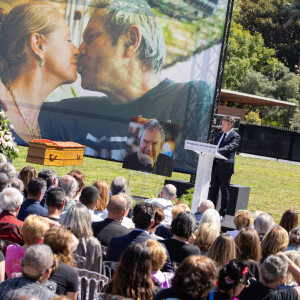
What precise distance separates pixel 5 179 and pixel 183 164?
23.8 ft

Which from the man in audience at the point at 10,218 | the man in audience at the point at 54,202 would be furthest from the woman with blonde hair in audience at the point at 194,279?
the man in audience at the point at 54,202

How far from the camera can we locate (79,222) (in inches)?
173

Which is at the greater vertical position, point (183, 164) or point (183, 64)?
point (183, 64)

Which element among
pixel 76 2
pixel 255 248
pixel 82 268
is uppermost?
pixel 76 2

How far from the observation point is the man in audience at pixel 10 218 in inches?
177

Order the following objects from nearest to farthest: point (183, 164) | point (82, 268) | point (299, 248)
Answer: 1. point (82, 268)
2. point (299, 248)
3. point (183, 164)

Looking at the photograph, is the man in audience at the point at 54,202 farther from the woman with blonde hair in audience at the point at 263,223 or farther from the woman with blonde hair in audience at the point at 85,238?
the woman with blonde hair in audience at the point at 263,223

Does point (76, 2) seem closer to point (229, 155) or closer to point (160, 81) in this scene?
point (160, 81)

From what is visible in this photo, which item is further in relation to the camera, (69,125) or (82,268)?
(69,125)

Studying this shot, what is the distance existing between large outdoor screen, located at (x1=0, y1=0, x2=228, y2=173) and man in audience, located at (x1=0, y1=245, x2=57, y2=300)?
961cm

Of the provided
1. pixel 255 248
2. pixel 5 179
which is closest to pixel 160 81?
pixel 5 179

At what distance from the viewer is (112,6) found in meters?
13.0

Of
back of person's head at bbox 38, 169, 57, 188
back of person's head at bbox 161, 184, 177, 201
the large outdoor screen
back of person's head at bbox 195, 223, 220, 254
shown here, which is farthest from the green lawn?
back of person's head at bbox 195, 223, 220, 254

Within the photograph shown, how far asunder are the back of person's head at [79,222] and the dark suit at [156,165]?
18.9 feet
